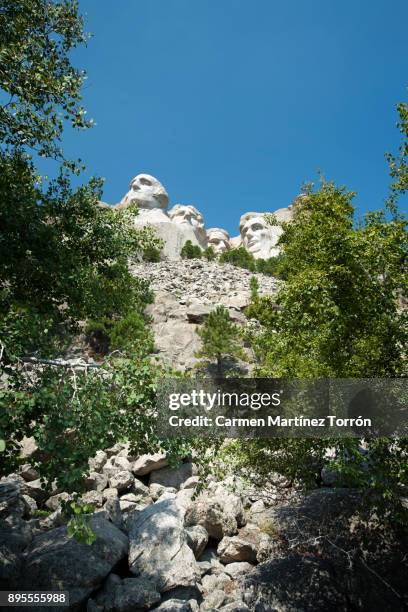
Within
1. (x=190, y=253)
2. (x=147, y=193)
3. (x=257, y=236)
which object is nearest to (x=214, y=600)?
(x=190, y=253)

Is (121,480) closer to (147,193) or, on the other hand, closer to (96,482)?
(96,482)

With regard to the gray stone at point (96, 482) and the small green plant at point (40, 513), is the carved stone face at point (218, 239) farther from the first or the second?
the small green plant at point (40, 513)

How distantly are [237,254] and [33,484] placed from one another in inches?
2236

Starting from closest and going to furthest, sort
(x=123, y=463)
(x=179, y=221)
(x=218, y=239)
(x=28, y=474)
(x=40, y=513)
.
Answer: (x=40, y=513)
(x=28, y=474)
(x=123, y=463)
(x=179, y=221)
(x=218, y=239)

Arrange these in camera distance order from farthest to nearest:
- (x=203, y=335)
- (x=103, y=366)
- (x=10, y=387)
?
1. (x=203, y=335)
2. (x=103, y=366)
3. (x=10, y=387)

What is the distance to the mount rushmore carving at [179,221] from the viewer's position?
82750 millimetres

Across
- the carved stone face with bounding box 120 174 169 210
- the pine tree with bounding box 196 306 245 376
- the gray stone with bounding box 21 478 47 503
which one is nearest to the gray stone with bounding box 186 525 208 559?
the gray stone with bounding box 21 478 47 503

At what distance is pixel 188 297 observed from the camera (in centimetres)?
4634

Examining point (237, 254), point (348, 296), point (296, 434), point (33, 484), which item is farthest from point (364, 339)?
point (237, 254)

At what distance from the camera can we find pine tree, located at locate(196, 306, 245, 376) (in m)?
30.6

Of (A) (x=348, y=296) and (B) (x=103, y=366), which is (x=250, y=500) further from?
(B) (x=103, y=366)

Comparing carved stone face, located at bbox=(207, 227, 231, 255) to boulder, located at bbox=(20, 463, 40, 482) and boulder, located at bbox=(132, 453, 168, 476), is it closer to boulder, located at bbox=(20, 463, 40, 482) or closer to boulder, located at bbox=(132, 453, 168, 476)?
boulder, located at bbox=(132, 453, 168, 476)

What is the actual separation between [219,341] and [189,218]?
7291 centimetres

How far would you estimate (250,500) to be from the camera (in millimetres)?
15242
